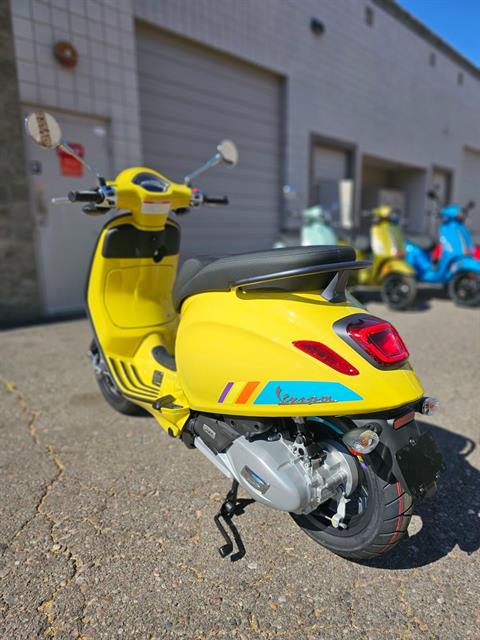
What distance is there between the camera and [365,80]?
34.8ft

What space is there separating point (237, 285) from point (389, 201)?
13617mm

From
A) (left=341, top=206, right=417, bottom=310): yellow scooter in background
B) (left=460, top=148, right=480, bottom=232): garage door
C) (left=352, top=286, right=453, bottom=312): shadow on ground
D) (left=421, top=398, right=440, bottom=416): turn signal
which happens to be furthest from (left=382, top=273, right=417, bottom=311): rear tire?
(left=460, top=148, right=480, bottom=232): garage door

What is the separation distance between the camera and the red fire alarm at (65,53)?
515 cm

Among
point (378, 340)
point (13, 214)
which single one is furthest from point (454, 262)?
point (13, 214)

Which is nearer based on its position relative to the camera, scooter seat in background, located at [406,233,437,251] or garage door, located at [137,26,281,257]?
scooter seat in background, located at [406,233,437,251]

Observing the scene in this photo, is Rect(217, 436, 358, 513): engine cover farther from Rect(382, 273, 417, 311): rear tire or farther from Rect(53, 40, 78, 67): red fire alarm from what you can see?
Rect(53, 40, 78, 67): red fire alarm

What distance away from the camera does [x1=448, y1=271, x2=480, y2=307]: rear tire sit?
5845 millimetres

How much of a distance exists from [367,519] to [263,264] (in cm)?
92

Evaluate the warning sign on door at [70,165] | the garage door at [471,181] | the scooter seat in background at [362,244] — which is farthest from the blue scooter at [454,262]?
the garage door at [471,181]

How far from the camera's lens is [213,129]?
7512mm

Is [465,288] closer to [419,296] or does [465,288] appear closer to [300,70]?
[419,296]

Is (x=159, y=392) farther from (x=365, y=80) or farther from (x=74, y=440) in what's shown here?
(x=365, y=80)

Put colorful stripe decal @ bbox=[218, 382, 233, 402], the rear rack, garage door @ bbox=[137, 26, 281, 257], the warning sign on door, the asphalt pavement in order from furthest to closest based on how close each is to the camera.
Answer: garage door @ bbox=[137, 26, 281, 257]
the warning sign on door
colorful stripe decal @ bbox=[218, 382, 233, 402]
the rear rack
the asphalt pavement

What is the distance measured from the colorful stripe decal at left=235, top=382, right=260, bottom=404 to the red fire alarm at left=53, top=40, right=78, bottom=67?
5.40 m
